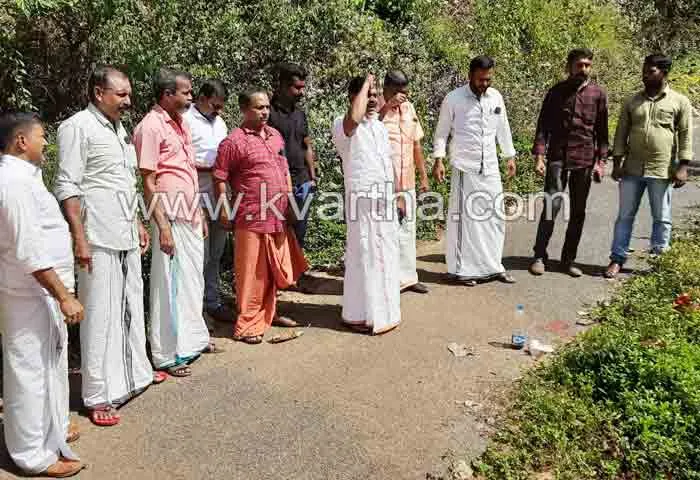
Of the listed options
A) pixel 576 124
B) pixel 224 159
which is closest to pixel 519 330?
pixel 576 124

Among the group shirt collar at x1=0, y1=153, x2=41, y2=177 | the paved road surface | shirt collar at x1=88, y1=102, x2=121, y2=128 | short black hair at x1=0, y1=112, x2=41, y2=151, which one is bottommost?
the paved road surface

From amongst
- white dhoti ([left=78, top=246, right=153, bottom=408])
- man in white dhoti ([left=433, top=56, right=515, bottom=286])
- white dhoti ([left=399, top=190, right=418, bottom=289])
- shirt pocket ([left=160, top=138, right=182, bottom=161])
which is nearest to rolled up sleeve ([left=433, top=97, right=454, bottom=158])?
man in white dhoti ([left=433, top=56, right=515, bottom=286])

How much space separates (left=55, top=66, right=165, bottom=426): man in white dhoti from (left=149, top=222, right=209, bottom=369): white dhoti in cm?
31

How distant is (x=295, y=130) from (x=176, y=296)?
1.87m

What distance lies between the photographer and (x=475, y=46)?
40.9ft

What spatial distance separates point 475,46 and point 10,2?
7.61 m

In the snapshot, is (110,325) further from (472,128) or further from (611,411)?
(472,128)

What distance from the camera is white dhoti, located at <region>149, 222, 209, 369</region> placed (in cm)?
480

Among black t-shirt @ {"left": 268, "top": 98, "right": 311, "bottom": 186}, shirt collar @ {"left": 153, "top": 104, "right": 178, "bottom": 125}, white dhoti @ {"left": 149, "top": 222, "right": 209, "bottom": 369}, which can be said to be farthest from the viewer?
black t-shirt @ {"left": 268, "top": 98, "right": 311, "bottom": 186}

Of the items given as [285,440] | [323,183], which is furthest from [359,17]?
[285,440]

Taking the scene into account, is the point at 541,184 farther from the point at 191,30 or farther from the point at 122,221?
the point at 122,221

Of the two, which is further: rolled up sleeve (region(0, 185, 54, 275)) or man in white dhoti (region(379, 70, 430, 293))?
man in white dhoti (region(379, 70, 430, 293))

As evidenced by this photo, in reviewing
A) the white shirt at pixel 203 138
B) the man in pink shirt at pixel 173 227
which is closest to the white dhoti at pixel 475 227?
the white shirt at pixel 203 138

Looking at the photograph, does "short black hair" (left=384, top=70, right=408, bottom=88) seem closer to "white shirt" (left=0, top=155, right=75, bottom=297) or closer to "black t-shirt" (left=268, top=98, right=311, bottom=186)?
"black t-shirt" (left=268, top=98, right=311, bottom=186)
